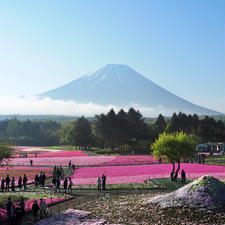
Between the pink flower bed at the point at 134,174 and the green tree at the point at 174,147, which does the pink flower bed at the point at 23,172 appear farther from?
the green tree at the point at 174,147

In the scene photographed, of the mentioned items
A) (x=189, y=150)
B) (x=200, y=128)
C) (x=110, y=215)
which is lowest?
(x=110, y=215)

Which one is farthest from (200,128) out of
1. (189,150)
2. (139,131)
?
(189,150)

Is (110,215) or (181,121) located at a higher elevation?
(181,121)

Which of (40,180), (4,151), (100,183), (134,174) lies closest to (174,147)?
(134,174)

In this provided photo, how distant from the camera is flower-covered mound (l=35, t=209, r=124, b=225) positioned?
21.6 meters

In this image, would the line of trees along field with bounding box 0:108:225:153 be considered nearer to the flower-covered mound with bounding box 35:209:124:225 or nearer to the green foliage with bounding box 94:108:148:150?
the green foliage with bounding box 94:108:148:150

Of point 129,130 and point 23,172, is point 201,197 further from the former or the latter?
point 129,130

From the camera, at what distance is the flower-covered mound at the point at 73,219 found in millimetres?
21578

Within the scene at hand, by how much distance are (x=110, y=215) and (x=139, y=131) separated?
8778 cm

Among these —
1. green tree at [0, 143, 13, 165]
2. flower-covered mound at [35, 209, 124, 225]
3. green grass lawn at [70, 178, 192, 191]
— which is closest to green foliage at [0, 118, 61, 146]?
green grass lawn at [70, 178, 192, 191]

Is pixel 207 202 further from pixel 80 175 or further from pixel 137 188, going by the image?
pixel 80 175

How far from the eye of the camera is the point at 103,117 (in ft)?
351

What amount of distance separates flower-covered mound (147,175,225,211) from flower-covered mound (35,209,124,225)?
504 centimetres

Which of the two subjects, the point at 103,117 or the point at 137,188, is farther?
the point at 103,117
